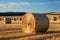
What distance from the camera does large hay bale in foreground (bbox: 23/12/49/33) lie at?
473 inches

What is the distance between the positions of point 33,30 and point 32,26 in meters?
0.31

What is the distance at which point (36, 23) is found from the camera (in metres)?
12.1

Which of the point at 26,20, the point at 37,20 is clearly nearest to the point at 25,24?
the point at 26,20

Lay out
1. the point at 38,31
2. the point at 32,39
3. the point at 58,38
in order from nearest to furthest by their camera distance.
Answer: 1. the point at 32,39
2. the point at 58,38
3. the point at 38,31

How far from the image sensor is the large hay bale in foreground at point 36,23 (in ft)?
39.4

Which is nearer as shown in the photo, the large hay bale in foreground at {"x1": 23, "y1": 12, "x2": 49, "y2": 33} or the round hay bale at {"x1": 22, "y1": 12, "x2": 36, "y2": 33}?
the large hay bale in foreground at {"x1": 23, "y1": 12, "x2": 49, "y2": 33}

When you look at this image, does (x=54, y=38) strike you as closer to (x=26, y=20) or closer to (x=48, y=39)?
(x=48, y=39)

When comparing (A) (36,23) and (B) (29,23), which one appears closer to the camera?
(A) (36,23)

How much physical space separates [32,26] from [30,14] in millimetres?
931

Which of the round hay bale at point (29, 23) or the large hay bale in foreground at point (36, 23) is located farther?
the round hay bale at point (29, 23)

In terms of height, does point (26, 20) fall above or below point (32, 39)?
above

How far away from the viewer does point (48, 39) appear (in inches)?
347

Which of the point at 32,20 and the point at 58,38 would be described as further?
the point at 32,20

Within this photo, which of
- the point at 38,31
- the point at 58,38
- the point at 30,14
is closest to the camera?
the point at 58,38
